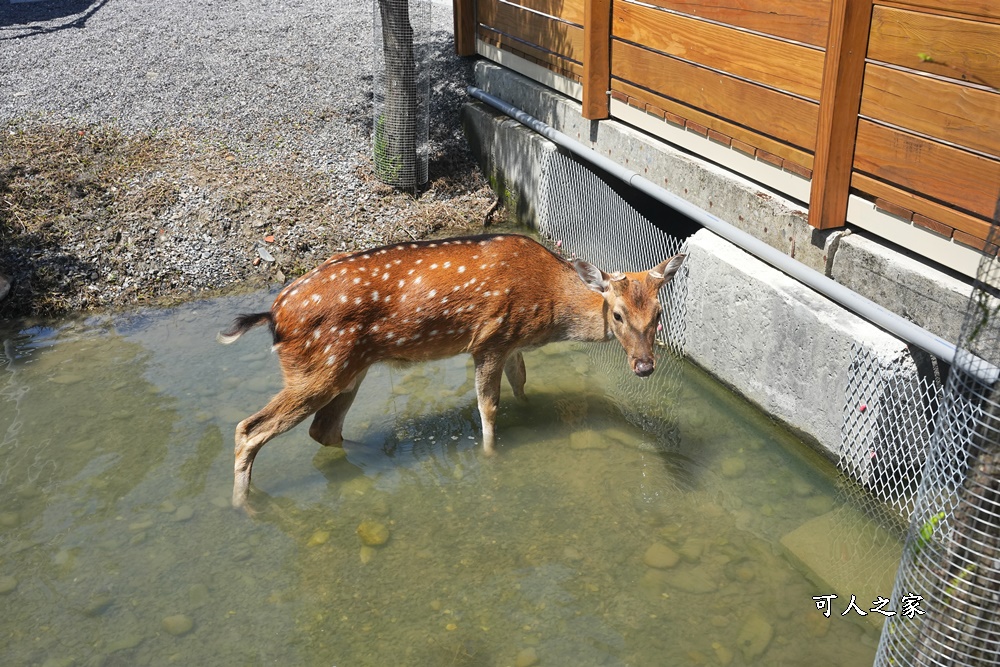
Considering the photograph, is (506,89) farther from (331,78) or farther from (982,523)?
(982,523)

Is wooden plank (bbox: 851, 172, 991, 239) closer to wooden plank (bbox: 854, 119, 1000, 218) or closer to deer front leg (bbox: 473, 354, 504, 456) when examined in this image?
wooden plank (bbox: 854, 119, 1000, 218)

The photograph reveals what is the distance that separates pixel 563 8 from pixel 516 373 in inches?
149

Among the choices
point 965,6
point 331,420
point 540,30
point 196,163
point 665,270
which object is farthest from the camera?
point 196,163

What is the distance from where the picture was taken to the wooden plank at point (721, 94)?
5.89 meters

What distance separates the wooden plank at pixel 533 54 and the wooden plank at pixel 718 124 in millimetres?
637

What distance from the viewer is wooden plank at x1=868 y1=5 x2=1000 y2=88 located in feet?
15.1

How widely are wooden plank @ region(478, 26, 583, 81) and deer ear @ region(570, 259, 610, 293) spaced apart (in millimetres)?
3175

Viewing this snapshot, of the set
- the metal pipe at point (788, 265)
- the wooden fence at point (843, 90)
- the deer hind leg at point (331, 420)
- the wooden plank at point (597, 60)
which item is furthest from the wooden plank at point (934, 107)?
the deer hind leg at point (331, 420)

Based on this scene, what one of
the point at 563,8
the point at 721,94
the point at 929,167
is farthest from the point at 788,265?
the point at 563,8

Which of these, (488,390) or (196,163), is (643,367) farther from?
(196,163)

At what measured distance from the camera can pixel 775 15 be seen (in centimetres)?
595

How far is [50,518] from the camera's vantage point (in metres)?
5.38

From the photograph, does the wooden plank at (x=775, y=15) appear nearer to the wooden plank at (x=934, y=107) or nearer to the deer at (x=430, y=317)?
the wooden plank at (x=934, y=107)

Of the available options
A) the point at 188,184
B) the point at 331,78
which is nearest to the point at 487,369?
the point at 188,184
